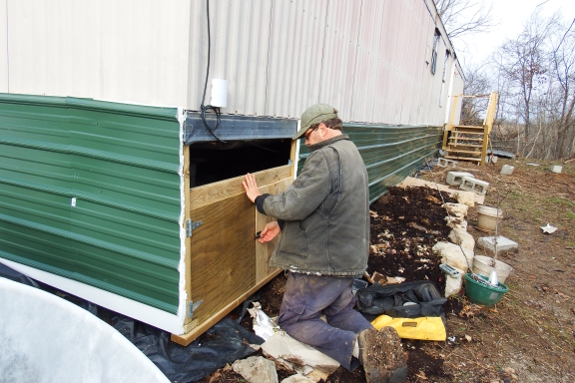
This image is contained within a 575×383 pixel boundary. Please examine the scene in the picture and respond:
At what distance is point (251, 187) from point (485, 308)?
10.3 feet

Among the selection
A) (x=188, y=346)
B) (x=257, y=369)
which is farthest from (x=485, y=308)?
(x=188, y=346)

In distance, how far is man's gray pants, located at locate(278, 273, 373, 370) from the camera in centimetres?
309

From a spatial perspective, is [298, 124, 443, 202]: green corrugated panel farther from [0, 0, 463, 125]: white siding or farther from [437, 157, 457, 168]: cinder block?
[437, 157, 457, 168]: cinder block

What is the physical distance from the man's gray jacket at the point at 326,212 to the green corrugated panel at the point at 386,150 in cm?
144

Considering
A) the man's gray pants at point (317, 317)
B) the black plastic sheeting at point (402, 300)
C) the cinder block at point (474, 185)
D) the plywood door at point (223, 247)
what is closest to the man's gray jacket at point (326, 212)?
the man's gray pants at point (317, 317)

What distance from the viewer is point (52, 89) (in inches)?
123

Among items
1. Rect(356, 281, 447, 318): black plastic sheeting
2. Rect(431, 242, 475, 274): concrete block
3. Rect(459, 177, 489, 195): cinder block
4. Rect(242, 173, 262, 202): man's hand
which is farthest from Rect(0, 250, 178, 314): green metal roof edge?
Rect(459, 177, 489, 195): cinder block

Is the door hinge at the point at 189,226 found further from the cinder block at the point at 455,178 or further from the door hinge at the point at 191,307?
the cinder block at the point at 455,178

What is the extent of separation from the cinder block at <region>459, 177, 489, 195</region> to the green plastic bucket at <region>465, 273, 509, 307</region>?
6938 mm

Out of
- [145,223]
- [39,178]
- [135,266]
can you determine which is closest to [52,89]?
[39,178]

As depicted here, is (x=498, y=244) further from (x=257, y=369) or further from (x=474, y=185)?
(x=257, y=369)

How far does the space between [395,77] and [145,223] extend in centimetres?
703

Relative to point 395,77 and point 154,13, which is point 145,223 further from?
point 395,77

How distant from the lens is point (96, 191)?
3072 mm
